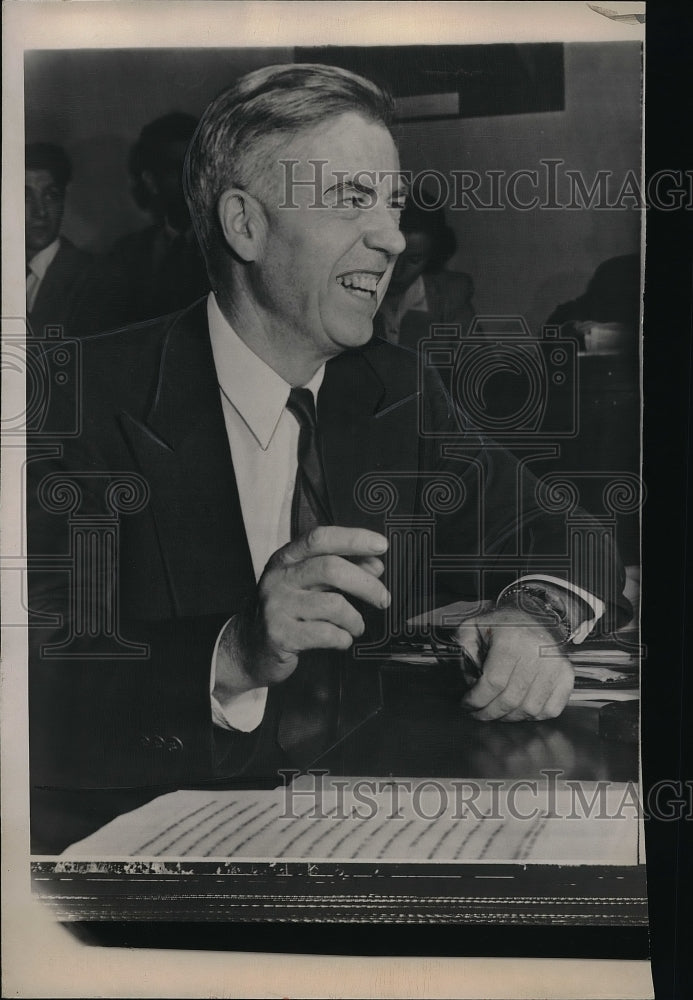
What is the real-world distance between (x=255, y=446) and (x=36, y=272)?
2.34ft

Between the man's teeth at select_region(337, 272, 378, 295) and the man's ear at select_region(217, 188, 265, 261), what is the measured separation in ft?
0.74

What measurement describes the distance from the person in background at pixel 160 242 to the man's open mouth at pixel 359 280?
0.35 m

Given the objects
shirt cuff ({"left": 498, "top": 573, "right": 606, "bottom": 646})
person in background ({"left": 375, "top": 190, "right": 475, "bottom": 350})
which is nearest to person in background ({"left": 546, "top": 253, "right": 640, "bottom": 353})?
person in background ({"left": 375, "top": 190, "right": 475, "bottom": 350})

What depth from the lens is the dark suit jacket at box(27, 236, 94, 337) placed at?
2623mm

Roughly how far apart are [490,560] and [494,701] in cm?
35

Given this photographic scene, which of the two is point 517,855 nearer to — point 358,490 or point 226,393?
point 358,490

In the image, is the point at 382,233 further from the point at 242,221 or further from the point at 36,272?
the point at 36,272

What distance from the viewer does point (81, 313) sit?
2.62 meters

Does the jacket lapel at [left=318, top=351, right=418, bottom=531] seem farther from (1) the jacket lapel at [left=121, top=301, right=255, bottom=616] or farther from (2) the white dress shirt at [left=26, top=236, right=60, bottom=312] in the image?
(2) the white dress shirt at [left=26, top=236, right=60, bottom=312]

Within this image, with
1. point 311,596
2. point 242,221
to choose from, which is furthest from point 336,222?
point 311,596

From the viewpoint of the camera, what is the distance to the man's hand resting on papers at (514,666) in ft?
8.47

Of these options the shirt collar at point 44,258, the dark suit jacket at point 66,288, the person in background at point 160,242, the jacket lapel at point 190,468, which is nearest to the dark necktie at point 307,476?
the jacket lapel at point 190,468

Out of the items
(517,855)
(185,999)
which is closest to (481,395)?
(517,855)

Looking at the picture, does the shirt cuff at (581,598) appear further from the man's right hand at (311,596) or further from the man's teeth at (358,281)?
the man's teeth at (358,281)
